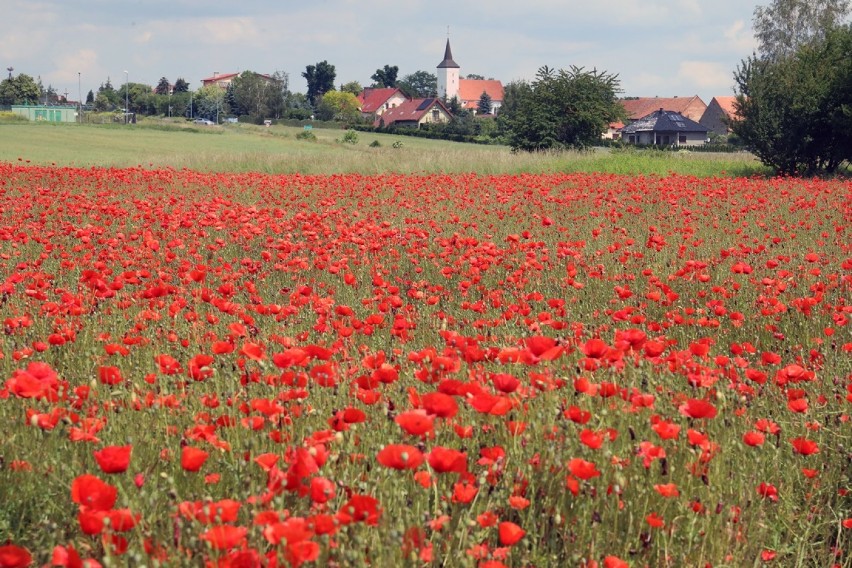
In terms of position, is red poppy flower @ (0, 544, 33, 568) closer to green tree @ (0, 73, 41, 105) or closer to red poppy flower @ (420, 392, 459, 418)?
red poppy flower @ (420, 392, 459, 418)

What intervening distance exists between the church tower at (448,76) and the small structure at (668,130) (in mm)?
56345

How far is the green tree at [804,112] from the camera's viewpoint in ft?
76.5

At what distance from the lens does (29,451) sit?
297 centimetres

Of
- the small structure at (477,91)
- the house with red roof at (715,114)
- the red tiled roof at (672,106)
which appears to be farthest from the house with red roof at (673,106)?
the small structure at (477,91)

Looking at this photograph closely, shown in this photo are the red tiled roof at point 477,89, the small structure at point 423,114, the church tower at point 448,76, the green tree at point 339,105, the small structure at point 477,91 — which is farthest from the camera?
the red tiled roof at point 477,89

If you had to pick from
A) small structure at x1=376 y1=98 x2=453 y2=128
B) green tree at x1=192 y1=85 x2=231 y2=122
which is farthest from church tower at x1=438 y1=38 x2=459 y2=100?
green tree at x1=192 y1=85 x2=231 y2=122

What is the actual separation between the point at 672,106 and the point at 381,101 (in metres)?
41.1

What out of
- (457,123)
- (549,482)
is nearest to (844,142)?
(549,482)

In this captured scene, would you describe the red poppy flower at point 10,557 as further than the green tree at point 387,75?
No

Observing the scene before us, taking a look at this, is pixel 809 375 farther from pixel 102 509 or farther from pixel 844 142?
pixel 844 142

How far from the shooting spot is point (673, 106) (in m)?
94.3

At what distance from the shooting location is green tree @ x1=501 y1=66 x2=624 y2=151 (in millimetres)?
30922

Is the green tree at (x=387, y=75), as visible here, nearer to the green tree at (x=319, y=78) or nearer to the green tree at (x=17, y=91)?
the green tree at (x=319, y=78)

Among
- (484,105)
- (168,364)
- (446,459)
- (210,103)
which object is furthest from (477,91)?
(446,459)
